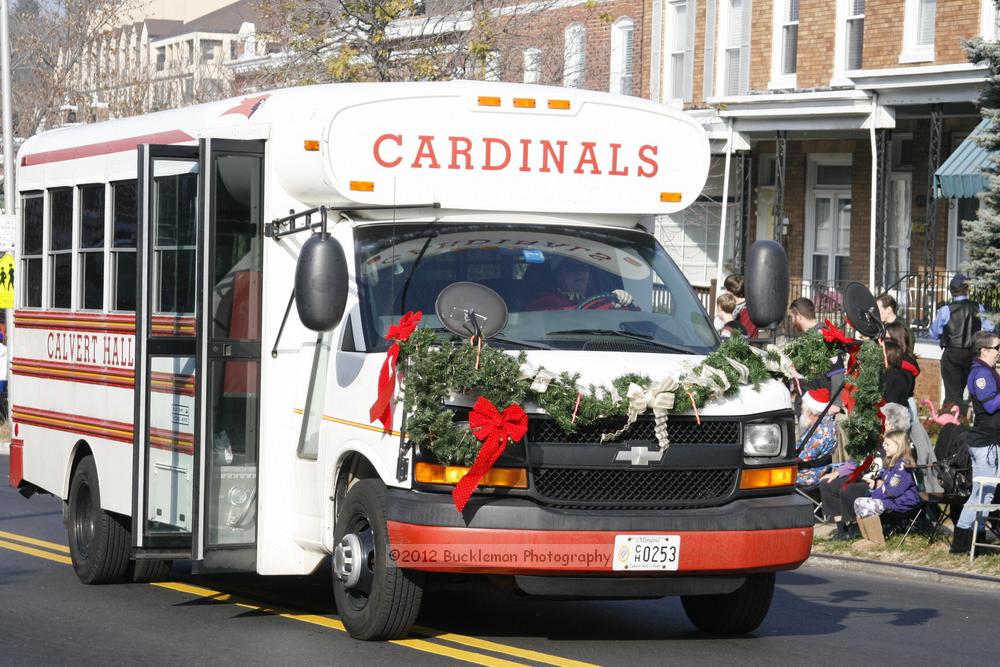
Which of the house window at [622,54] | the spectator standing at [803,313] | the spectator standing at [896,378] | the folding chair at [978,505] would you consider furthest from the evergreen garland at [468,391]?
the house window at [622,54]

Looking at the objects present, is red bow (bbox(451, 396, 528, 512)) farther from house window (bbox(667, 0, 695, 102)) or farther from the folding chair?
house window (bbox(667, 0, 695, 102))

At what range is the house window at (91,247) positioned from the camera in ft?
36.3

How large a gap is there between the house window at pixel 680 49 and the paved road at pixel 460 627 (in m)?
20.6

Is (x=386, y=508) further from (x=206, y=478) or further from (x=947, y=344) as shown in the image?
(x=947, y=344)

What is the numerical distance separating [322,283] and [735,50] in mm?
23424

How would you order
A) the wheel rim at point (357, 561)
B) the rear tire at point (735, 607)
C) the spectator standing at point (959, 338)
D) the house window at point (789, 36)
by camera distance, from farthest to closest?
the house window at point (789, 36), the spectator standing at point (959, 338), the rear tire at point (735, 607), the wheel rim at point (357, 561)

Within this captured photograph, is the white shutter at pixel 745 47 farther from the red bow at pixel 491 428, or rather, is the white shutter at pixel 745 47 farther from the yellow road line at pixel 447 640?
the red bow at pixel 491 428

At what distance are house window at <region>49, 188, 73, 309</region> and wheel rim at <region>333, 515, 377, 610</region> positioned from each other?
3.86 metres

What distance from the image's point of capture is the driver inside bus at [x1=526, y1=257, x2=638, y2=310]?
8828 mm

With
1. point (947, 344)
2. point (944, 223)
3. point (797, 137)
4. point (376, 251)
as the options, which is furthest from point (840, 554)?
point (797, 137)

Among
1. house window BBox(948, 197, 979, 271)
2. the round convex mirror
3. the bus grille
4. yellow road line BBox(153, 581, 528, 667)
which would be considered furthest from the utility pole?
the bus grille

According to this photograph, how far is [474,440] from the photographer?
7.68 meters

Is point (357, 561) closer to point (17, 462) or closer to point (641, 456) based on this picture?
point (641, 456)

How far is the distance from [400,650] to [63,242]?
4.72m
